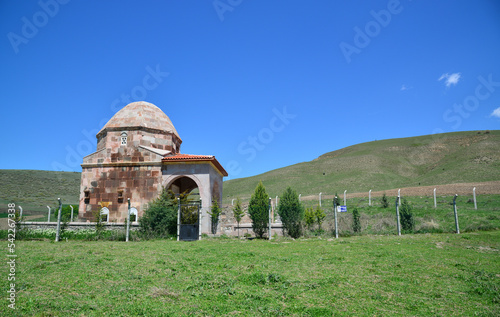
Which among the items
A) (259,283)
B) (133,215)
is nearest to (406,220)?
(259,283)

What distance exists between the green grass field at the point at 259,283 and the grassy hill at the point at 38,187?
40099mm

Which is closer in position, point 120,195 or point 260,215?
point 260,215

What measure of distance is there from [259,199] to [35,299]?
1346 cm

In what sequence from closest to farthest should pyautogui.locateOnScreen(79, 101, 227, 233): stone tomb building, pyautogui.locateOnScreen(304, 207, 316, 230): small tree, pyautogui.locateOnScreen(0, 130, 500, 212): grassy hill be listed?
pyautogui.locateOnScreen(79, 101, 227, 233): stone tomb building < pyautogui.locateOnScreen(304, 207, 316, 230): small tree < pyautogui.locateOnScreen(0, 130, 500, 212): grassy hill

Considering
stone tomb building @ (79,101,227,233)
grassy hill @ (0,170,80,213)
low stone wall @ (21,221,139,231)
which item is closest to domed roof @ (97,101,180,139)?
stone tomb building @ (79,101,227,233)

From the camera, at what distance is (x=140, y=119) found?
22.9 meters

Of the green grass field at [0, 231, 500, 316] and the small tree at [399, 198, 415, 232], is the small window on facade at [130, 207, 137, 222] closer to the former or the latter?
the green grass field at [0, 231, 500, 316]

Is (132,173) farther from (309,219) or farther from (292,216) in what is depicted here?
(309,219)

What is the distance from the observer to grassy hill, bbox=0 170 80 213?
45344 millimetres

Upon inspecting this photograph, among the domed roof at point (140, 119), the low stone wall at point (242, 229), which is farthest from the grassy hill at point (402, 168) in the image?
the low stone wall at point (242, 229)

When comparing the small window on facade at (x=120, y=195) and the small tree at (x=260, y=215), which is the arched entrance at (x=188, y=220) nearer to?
the small tree at (x=260, y=215)

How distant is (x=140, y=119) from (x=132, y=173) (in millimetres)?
4108

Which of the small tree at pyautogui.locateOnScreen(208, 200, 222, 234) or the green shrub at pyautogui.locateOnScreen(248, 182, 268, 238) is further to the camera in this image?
the small tree at pyautogui.locateOnScreen(208, 200, 222, 234)

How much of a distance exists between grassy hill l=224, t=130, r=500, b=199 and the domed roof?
36853 mm
